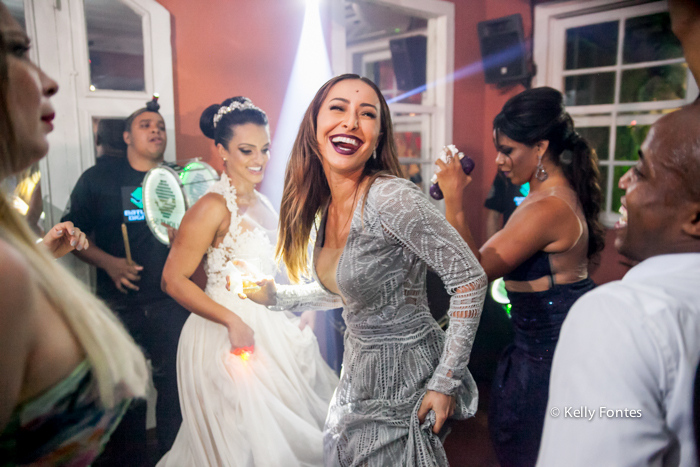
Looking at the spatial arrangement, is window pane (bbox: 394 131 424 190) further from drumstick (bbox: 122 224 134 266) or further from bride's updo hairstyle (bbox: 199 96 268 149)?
drumstick (bbox: 122 224 134 266)

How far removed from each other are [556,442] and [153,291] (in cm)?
133

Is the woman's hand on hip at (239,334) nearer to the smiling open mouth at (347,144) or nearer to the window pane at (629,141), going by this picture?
the smiling open mouth at (347,144)

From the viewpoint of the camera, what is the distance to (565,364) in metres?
0.54

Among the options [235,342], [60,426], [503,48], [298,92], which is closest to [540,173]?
[298,92]

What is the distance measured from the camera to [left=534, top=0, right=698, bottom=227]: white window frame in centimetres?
278

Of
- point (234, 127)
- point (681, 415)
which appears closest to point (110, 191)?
point (234, 127)

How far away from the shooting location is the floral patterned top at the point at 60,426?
1.78 ft

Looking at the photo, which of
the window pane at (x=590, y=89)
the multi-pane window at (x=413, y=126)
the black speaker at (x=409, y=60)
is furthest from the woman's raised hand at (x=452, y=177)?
the window pane at (x=590, y=89)

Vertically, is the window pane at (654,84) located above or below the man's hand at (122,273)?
above

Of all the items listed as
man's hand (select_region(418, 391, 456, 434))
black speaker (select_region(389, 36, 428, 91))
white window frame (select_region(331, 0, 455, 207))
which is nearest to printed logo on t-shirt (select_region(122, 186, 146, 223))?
man's hand (select_region(418, 391, 456, 434))

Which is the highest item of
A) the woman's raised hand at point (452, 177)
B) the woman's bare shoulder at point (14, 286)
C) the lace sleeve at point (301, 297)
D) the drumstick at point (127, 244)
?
the woman's raised hand at point (452, 177)

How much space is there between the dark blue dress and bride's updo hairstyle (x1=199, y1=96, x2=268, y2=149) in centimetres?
117

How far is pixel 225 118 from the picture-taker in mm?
1604

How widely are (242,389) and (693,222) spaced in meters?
1.39
